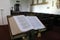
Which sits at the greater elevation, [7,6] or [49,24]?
[7,6]

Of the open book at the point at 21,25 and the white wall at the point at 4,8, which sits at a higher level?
the white wall at the point at 4,8

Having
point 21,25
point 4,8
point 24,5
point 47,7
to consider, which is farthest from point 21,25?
point 24,5

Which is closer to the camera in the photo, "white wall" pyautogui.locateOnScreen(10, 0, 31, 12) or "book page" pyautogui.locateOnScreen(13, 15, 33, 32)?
"book page" pyautogui.locateOnScreen(13, 15, 33, 32)

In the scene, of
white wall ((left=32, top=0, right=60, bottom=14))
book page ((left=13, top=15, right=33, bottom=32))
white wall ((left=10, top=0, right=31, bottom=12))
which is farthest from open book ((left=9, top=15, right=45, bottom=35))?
white wall ((left=10, top=0, right=31, bottom=12))

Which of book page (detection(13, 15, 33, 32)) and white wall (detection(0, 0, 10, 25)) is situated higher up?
white wall (detection(0, 0, 10, 25))

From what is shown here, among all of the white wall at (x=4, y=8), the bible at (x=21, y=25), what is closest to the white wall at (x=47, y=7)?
the white wall at (x=4, y=8)

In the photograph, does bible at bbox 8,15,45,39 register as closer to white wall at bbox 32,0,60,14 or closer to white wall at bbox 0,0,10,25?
white wall at bbox 0,0,10,25

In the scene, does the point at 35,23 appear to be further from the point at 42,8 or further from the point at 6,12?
the point at 42,8

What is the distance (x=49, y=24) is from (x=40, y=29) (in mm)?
1750

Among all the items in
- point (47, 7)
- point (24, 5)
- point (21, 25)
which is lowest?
point (21, 25)

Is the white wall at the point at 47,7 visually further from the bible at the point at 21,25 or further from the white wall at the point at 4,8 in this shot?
the bible at the point at 21,25

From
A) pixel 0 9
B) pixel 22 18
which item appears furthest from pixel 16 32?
pixel 0 9

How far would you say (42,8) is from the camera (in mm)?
6949

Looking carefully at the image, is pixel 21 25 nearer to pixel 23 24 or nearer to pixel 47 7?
pixel 23 24
